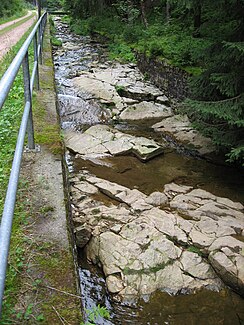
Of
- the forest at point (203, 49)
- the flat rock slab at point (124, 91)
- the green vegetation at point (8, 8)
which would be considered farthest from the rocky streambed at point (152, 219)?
the green vegetation at point (8, 8)

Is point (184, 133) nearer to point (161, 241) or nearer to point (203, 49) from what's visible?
point (203, 49)

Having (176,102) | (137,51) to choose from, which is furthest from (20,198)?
(137,51)

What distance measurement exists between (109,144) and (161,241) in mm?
3702

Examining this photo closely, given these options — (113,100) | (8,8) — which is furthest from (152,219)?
(8,8)

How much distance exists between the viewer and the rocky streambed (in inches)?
171

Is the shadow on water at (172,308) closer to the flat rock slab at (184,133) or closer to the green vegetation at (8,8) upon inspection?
the flat rock slab at (184,133)

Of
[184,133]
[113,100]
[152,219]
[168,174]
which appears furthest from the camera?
[113,100]

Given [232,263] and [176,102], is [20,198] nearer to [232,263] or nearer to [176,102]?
[232,263]

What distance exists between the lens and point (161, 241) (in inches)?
196

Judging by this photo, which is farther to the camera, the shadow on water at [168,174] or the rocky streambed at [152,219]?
the shadow on water at [168,174]

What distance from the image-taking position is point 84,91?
11984 millimetres

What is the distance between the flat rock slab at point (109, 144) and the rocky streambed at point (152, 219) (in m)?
0.02

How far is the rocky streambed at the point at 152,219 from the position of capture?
4.35 meters

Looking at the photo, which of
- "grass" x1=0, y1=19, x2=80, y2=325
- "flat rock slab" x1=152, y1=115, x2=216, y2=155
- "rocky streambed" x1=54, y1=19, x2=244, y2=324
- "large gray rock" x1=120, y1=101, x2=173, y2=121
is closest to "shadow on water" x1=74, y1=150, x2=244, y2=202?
"rocky streambed" x1=54, y1=19, x2=244, y2=324
